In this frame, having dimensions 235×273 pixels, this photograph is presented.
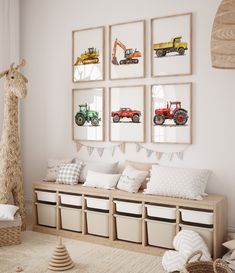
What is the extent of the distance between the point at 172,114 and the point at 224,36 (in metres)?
1.21

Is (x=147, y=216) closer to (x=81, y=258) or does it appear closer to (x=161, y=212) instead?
(x=161, y=212)

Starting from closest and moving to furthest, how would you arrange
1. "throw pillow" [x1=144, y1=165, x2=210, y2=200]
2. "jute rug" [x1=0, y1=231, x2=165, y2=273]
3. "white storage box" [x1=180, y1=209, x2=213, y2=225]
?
"jute rug" [x1=0, y1=231, x2=165, y2=273], "white storage box" [x1=180, y1=209, x2=213, y2=225], "throw pillow" [x1=144, y1=165, x2=210, y2=200]

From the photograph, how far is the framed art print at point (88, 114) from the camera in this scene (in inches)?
168

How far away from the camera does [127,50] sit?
4059mm

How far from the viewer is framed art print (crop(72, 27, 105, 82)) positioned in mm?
4242

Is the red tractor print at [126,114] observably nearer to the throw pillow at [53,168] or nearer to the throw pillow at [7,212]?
the throw pillow at [53,168]

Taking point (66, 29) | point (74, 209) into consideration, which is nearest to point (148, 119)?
point (74, 209)

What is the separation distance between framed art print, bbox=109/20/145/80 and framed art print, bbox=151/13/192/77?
0.14 meters

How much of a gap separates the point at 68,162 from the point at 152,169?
1.10 m

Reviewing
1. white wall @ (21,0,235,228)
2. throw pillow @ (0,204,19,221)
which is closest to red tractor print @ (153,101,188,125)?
white wall @ (21,0,235,228)

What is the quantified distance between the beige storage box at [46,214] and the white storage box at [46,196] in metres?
0.07

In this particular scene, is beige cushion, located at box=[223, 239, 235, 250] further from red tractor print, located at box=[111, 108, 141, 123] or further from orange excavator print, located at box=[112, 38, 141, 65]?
orange excavator print, located at box=[112, 38, 141, 65]

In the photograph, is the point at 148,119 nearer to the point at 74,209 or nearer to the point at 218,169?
the point at 218,169

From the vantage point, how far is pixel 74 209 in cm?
397
